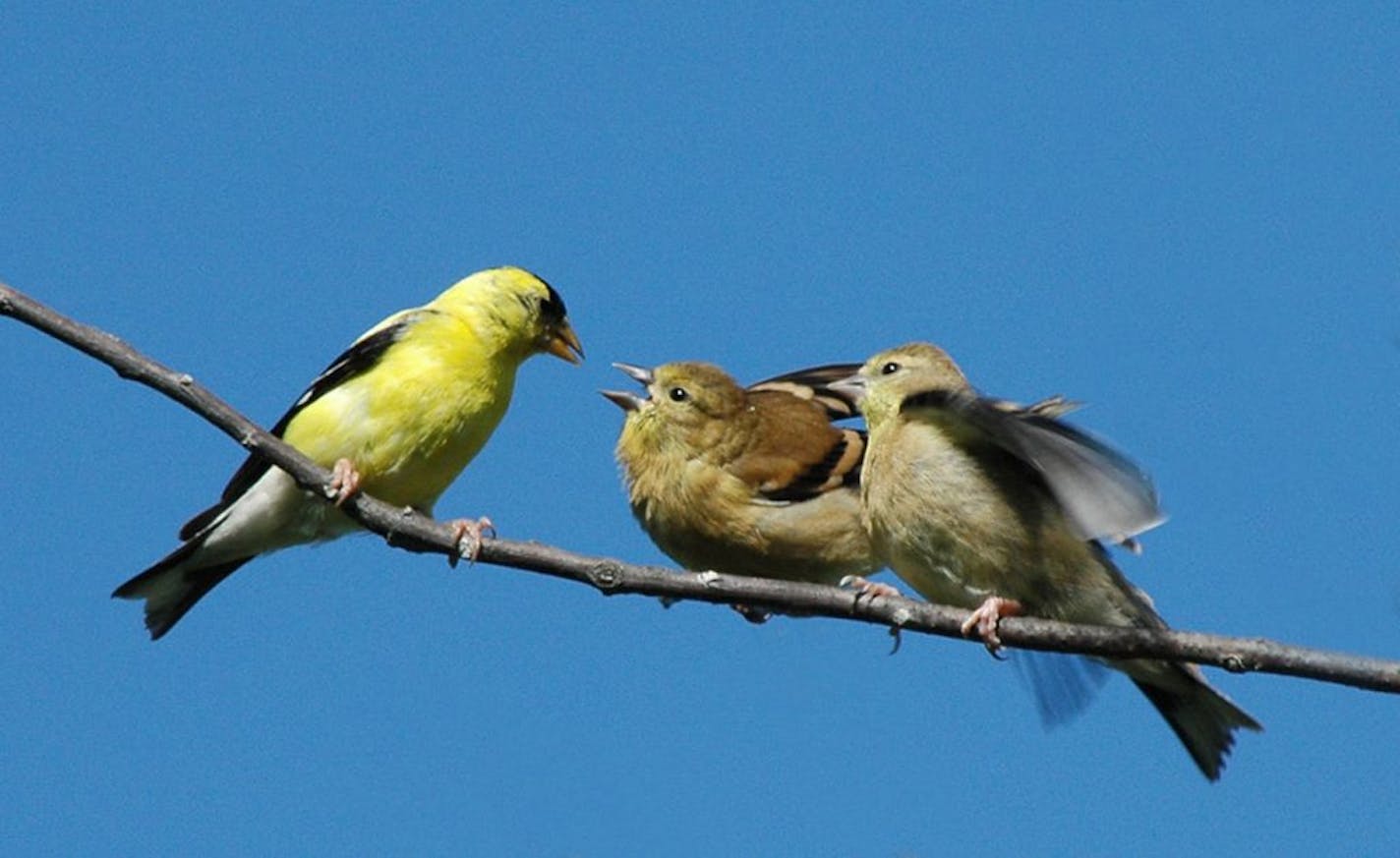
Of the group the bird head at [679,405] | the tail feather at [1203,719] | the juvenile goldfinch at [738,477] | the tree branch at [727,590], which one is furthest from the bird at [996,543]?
the bird head at [679,405]

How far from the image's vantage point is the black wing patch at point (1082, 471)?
14.0ft

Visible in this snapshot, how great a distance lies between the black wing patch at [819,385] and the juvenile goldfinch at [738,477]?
38mm

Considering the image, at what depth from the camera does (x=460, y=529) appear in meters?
5.08

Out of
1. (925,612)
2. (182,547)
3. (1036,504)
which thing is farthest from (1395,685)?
(182,547)

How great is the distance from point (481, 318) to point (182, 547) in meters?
1.56

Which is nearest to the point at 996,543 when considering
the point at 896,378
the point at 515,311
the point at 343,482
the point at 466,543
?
the point at 896,378

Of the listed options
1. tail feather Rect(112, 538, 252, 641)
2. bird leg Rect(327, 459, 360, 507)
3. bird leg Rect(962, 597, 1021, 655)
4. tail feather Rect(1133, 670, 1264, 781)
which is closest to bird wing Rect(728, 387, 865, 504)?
bird leg Rect(327, 459, 360, 507)

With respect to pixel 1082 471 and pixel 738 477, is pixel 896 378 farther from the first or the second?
pixel 1082 471

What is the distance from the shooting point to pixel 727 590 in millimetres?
4285

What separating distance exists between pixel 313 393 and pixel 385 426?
20.5 inches

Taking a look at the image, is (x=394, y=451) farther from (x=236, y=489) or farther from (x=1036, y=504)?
(x=1036, y=504)

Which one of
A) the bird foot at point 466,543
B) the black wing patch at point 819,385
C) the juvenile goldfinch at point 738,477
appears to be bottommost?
the bird foot at point 466,543

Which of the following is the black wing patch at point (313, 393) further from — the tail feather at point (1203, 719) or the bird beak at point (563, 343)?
the tail feather at point (1203, 719)

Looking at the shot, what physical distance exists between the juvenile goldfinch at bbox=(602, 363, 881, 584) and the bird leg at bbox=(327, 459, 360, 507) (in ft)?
3.94
